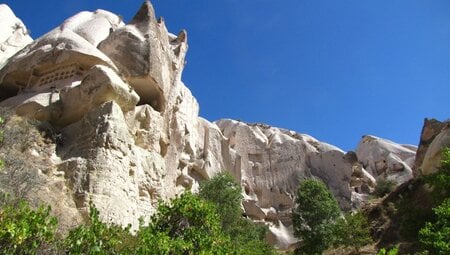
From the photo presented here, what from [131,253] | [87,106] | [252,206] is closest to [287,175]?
[252,206]

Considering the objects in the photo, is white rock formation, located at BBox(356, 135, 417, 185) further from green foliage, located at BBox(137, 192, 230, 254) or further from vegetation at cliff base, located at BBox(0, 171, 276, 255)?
vegetation at cliff base, located at BBox(0, 171, 276, 255)

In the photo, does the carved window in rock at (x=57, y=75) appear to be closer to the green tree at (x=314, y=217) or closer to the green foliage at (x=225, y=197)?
the green foliage at (x=225, y=197)

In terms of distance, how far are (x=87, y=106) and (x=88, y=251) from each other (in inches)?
396

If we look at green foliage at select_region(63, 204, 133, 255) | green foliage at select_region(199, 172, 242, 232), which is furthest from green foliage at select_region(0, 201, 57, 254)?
green foliage at select_region(199, 172, 242, 232)

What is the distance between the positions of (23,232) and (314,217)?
835 inches

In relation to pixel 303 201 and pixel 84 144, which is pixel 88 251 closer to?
pixel 84 144

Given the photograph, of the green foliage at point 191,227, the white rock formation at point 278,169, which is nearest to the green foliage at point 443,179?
the green foliage at point 191,227

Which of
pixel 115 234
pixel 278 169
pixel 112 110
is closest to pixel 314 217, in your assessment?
pixel 112 110

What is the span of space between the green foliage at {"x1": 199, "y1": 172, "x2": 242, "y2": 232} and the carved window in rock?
9.49m

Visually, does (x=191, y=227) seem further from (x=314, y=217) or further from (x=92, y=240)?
(x=314, y=217)

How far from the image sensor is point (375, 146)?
52.0 m

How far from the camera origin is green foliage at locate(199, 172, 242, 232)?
23719 mm

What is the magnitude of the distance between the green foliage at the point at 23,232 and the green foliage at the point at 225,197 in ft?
53.0

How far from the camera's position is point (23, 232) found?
22.4 feet
